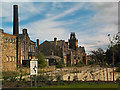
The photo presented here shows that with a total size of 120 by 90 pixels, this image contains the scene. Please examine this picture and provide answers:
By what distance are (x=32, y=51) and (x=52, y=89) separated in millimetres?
42482

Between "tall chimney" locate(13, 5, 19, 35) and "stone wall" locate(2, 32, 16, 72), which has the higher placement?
"tall chimney" locate(13, 5, 19, 35)

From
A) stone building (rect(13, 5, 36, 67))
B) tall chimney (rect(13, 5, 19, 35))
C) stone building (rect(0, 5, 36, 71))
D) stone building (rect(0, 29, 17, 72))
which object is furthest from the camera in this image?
tall chimney (rect(13, 5, 19, 35))

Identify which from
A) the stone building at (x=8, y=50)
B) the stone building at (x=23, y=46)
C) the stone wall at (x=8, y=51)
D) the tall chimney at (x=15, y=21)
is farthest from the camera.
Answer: the tall chimney at (x=15, y=21)

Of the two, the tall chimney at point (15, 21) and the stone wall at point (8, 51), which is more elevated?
the tall chimney at point (15, 21)

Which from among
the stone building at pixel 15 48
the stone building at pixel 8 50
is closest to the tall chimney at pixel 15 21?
the stone building at pixel 15 48

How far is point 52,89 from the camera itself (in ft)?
39.4

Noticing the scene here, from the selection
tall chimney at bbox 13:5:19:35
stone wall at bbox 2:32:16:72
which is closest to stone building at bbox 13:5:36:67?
tall chimney at bbox 13:5:19:35

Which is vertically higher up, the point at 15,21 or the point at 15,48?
the point at 15,21

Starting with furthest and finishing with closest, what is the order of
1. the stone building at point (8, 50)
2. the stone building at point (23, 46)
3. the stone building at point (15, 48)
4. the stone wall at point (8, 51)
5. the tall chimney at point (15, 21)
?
the tall chimney at point (15, 21), the stone building at point (23, 46), the stone building at point (15, 48), the stone wall at point (8, 51), the stone building at point (8, 50)

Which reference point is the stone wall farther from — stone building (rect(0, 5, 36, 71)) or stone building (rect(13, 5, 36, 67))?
stone building (rect(13, 5, 36, 67))

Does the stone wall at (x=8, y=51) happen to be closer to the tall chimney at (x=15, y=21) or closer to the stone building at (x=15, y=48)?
the stone building at (x=15, y=48)

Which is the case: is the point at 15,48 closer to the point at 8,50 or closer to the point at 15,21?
the point at 8,50

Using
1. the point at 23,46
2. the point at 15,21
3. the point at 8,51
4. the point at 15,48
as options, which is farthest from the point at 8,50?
the point at 15,21

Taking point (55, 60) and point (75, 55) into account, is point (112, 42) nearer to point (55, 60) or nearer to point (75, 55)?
point (55, 60)
